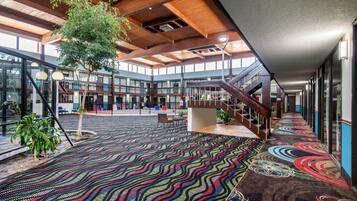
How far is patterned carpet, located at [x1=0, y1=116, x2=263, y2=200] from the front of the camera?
7.68 ft

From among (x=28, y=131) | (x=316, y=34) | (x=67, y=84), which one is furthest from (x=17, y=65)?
(x=67, y=84)

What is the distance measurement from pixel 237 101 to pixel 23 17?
11203 mm

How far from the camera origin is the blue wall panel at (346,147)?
8.77ft

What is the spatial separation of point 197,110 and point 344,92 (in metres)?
5.12

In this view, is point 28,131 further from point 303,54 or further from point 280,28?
point 303,54

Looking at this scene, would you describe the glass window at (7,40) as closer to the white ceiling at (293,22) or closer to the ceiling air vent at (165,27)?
the ceiling air vent at (165,27)

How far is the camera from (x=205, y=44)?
36.6 feet

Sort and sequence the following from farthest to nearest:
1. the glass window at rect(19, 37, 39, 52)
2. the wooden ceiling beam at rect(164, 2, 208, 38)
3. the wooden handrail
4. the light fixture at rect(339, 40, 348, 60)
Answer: the glass window at rect(19, 37, 39, 52) < the wooden ceiling beam at rect(164, 2, 208, 38) < the wooden handrail < the light fixture at rect(339, 40, 348, 60)

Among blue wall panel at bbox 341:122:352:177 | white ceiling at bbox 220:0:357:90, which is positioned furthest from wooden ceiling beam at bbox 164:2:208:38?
blue wall panel at bbox 341:122:352:177

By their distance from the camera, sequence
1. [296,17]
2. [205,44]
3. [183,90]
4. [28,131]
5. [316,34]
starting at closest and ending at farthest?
[296,17], [316,34], [28,131], [205,44], [183,90]

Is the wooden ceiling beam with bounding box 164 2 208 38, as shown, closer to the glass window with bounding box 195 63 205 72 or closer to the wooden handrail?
the wooden handrail

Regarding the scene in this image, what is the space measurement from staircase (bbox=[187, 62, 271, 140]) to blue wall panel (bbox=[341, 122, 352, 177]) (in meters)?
2.89

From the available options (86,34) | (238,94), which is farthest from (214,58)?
(86,34)

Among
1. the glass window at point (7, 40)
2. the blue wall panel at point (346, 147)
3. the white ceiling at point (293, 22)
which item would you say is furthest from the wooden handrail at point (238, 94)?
the glass window at point (7, 40)
